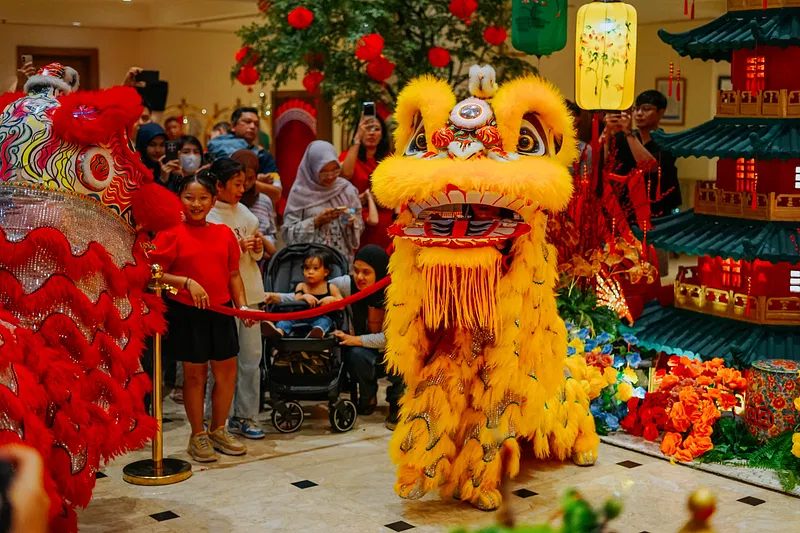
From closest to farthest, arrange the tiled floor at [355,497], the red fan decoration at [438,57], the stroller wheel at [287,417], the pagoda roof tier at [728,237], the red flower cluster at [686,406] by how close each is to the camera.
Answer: the tiled floor at [355,497] < the red flower cluster at [686,406] < the pagoda roof tier at [728,237] < the stroller wheel at [287,417] < the red fan decoration at [438,57]

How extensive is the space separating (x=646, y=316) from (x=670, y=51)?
671 cm

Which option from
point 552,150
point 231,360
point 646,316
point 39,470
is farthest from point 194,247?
point 39,470

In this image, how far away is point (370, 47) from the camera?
7.64 metres

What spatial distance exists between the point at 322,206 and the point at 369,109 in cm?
81

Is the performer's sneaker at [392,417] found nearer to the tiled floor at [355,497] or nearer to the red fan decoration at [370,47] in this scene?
the tiled floor at [355,497]

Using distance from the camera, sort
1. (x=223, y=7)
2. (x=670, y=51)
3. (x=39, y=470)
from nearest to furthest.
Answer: (x=39, y=470), (x=670, y=51), (x=223, y=7)

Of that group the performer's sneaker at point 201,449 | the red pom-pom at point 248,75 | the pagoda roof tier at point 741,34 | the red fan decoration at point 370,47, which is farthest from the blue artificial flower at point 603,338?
the red pom-pom at point 248,75

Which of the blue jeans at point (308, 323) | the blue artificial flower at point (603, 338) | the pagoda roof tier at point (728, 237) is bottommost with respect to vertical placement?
the blue artificial flower at point (603, 338)

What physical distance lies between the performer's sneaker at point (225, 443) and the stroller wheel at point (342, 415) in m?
0.55

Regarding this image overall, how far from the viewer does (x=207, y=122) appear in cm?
1440

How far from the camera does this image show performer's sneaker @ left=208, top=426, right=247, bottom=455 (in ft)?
17.0

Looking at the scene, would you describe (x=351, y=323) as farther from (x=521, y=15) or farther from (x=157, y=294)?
(x=521, y=15)

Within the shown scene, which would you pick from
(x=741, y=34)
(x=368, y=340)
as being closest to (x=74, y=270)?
(x=368, y=340)

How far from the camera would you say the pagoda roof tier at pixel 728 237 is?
5301 millimetres
